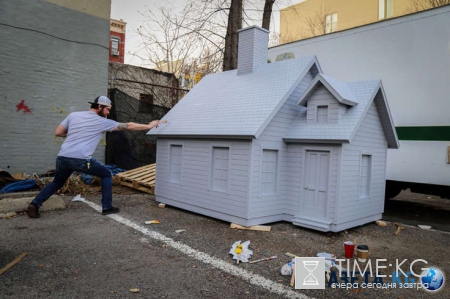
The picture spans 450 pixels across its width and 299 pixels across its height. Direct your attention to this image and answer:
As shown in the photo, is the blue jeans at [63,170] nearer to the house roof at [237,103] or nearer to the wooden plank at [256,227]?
the house roof at [237,103]

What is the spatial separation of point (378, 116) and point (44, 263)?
6.94 metres

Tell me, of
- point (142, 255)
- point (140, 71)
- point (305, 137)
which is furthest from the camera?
point (140, 71)

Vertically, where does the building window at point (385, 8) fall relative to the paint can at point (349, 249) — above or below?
above

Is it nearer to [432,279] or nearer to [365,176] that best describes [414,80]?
[365,176]

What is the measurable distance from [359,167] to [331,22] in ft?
76.0

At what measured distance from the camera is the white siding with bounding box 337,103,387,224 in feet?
21.6

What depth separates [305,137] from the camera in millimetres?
6766

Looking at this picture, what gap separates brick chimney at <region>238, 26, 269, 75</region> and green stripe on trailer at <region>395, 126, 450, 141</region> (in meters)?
3.88

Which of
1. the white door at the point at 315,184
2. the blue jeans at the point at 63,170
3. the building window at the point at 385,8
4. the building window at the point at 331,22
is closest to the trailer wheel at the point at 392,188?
the white door at the point at 315,184

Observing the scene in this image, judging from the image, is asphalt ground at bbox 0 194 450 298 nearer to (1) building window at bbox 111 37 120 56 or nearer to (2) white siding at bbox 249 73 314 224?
(2) white siding at bbox 249 73 314 224

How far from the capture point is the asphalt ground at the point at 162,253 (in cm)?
398

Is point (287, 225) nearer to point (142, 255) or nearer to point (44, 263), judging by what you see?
point (142, 255)

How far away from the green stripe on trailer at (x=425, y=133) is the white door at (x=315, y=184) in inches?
114

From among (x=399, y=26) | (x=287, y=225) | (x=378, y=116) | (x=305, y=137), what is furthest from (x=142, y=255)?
(x=399, y=26)
